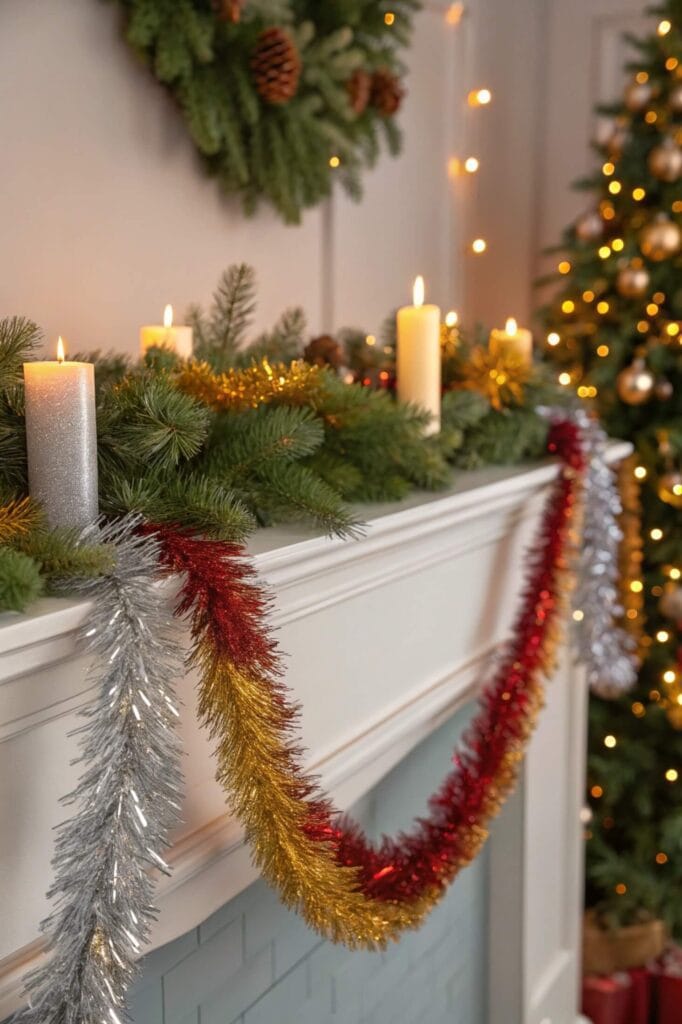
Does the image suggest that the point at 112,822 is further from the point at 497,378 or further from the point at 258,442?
the point at 497,378

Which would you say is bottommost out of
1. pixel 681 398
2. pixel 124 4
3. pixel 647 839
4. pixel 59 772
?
pixel 647 839

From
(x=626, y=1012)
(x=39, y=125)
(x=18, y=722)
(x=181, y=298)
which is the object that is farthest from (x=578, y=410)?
(x=626, y=1012)

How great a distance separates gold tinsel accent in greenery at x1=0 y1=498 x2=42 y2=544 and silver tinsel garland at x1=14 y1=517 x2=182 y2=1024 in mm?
56

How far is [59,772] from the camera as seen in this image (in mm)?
802

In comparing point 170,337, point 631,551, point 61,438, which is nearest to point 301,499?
point 61,438

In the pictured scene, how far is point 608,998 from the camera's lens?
230 centimetres

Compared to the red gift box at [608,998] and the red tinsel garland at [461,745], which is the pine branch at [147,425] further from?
the red gift box at [608,998]

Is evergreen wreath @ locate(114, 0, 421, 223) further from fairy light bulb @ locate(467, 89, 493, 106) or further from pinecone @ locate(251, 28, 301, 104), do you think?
fairy light bulb @ locate(467, 89, 493, 106)

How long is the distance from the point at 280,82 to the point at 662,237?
916 mm

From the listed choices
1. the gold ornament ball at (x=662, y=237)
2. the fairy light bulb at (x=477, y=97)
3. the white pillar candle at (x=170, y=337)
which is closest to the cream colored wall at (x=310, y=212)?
the fairy light bulb at (x=477, y=97)

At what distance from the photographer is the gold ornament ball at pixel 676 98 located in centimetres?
212

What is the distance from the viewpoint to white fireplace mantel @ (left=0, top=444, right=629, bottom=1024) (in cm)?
76

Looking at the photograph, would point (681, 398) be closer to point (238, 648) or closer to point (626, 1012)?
point (626, 1012)

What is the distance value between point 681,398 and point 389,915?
4.84ft
